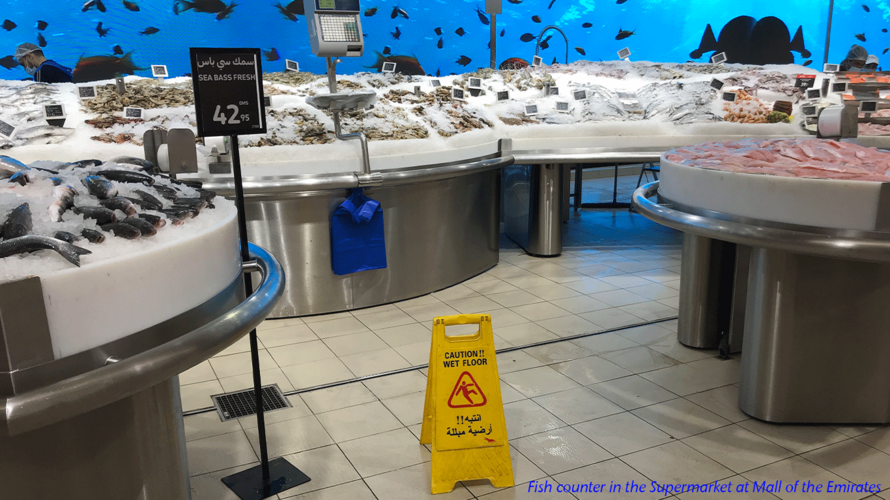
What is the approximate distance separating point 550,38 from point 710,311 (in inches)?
413

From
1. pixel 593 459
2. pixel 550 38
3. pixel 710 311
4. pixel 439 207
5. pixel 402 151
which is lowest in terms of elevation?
pixel 593 459

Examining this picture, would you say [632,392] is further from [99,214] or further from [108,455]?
[99,214]

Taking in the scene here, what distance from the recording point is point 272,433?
282 cm

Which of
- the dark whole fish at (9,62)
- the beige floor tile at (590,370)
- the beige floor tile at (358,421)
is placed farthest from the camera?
the dark whole fish at (9,62)

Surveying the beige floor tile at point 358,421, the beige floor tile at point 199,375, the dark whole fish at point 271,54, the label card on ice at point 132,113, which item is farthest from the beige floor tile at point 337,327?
the dark whole fish at point 271,54

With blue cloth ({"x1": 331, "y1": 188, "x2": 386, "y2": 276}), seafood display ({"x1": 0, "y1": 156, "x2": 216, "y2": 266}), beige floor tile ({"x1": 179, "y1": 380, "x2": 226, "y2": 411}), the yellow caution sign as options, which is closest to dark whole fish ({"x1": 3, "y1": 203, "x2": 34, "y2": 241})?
seafood display ({"x1": 0, "y1": 156, "x2": 216, "y2": 266})

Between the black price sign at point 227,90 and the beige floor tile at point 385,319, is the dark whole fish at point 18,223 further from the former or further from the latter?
the beige floor tile at point 385,319

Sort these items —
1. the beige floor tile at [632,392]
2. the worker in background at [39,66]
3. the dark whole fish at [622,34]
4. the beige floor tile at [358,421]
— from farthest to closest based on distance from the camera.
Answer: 1. the dark whole fish at [622,34]
2. the worker in background at [39,66]
3. the beige floor tile at [632,392]
4. the beige floor tile at [358,421]

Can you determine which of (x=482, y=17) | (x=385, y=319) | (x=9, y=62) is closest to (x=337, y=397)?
(x=385, y=319)

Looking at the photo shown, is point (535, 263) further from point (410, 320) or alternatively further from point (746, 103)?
point (746, 103)

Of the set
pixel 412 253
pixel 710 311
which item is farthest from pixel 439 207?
pixel 710 311

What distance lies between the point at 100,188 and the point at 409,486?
1541mm

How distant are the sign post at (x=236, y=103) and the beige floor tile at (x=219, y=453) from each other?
17 cm

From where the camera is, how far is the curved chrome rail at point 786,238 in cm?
219
